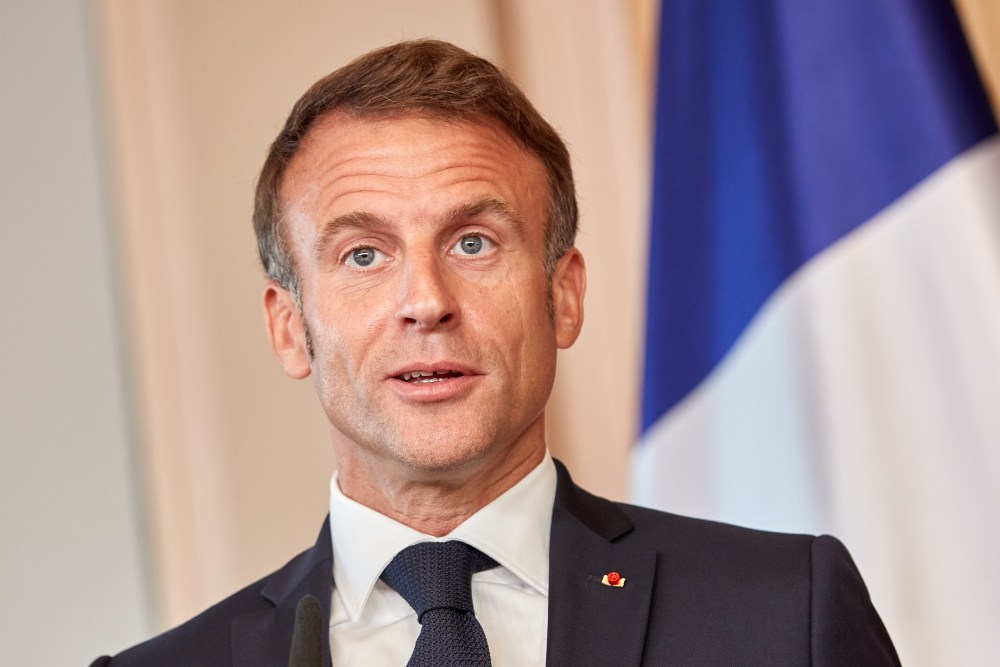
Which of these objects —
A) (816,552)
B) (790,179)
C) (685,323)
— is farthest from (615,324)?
(816,552)

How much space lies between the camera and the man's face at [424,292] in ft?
6.13

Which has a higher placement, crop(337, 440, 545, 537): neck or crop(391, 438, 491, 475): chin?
crop(391, 438, 491, 475): chin

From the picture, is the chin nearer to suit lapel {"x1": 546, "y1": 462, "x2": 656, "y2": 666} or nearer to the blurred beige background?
suit lapel {"x1": 546, "y1": 462, "x2": 656, "y2": 666}

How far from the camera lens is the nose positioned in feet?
6.01

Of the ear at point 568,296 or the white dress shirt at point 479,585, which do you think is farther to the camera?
the ear at point 568,296

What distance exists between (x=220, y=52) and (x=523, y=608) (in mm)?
1794

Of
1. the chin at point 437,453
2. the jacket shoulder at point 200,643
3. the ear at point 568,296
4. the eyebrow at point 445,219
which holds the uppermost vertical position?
the eyebrow at point 445,219

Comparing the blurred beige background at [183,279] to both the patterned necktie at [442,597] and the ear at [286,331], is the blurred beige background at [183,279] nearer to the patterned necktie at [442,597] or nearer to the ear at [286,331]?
the ear at [286,331]

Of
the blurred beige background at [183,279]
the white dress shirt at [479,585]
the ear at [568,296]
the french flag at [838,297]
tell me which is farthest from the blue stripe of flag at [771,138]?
the white dress shirt at [479,585]

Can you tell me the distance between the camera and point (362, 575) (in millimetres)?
1972

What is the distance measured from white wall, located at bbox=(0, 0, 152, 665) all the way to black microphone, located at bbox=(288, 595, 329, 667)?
1.85 meters

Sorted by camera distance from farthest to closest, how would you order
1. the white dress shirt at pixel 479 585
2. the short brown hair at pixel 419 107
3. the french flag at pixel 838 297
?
the french flag at pixel 838 297, the short brown hair at pixel 419 107, the white dress shirt at pixel 479 585

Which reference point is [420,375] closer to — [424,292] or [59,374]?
[424,292]

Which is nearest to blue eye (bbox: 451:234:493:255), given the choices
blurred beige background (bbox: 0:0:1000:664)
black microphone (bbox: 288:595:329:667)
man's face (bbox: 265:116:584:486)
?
man's face (bbox: 265:116:584:486)
